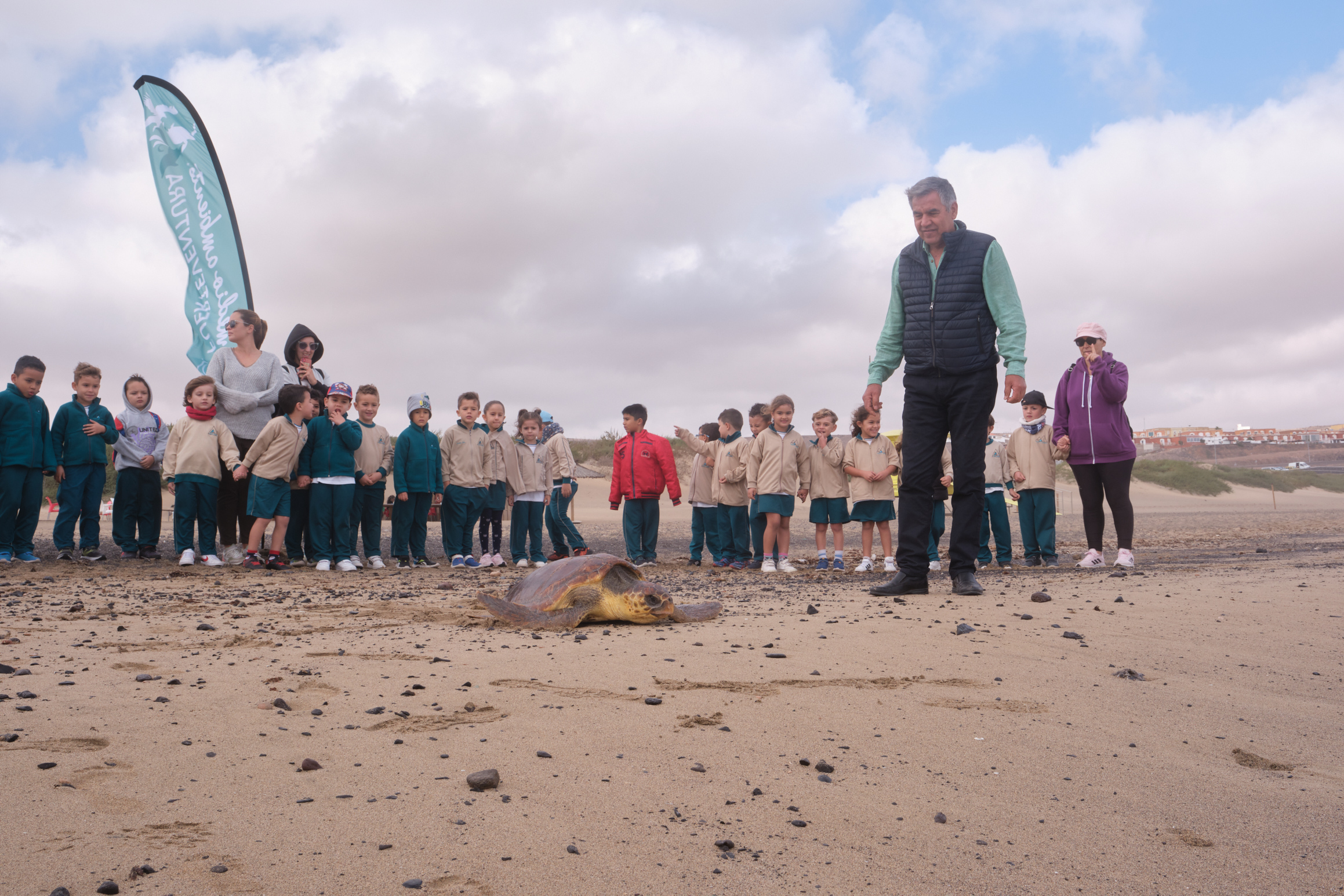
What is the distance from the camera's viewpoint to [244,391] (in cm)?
820

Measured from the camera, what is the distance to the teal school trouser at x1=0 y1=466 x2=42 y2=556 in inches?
296

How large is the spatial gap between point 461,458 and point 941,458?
18.3 ft

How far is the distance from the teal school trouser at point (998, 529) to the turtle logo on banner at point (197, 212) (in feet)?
31.7

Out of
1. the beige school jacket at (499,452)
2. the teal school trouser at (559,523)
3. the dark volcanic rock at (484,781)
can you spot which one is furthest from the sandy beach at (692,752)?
the teal school trouser at (559,523)

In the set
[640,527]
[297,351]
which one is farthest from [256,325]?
[640,527]

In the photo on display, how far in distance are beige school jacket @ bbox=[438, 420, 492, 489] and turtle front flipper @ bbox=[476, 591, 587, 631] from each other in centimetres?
480

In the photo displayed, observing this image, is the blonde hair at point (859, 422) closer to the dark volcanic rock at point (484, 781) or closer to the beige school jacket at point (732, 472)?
the beige school jacket at point (732, 472)

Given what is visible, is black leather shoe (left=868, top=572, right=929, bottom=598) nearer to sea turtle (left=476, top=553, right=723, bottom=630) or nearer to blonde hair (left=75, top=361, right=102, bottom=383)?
sea turtle (left=476, top=553, right=723, bottom=630)

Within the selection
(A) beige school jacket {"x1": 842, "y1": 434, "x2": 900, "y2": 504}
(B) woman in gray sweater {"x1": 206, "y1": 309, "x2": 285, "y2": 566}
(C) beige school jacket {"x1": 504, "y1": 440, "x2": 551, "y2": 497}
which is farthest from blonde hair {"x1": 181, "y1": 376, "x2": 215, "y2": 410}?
(A) beige school jacket {"x1": 842, "y1": 434, "x2": 900, "y2": 504}

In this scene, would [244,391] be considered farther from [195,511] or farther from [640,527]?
[640,527]

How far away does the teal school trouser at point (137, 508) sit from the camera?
8352 mm

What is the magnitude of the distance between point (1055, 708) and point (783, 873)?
4.78 feet

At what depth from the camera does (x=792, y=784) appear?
2.15 m

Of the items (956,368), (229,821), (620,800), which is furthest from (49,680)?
(956,368)
